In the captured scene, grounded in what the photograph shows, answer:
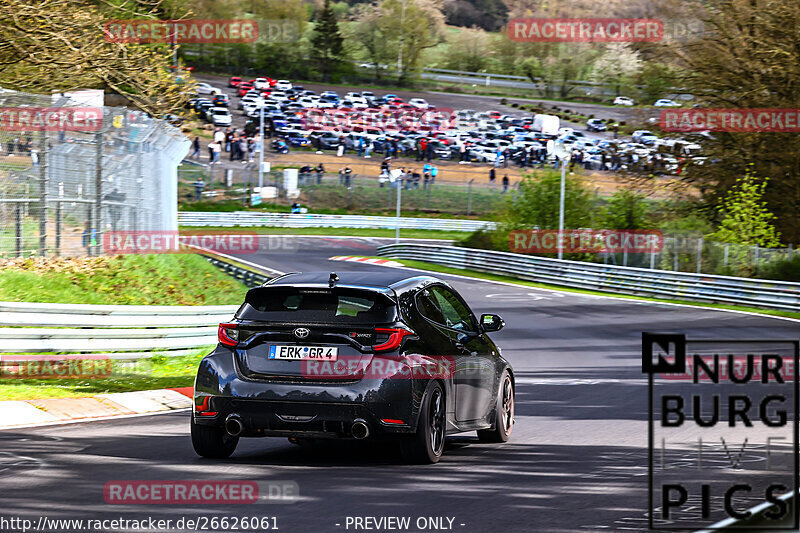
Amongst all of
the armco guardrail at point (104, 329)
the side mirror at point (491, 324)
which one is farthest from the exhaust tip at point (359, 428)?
the armco guardrail at point (104, 329)

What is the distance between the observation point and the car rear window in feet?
28.7

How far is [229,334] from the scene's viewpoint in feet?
29.1

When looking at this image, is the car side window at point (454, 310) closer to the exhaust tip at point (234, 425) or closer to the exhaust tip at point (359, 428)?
the exhaust tip at point (359, 428)

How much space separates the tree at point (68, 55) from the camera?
20562 mm

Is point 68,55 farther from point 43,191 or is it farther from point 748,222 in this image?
point 748,222

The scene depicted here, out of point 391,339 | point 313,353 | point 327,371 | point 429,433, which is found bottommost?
point 429,433

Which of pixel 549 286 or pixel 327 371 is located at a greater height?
pixel 327 371

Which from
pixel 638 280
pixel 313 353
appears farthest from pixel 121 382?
pixel 638 280

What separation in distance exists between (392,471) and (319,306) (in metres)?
1.38

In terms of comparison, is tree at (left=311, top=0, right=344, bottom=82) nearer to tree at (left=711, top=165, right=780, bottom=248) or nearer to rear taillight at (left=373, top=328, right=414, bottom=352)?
tree at (left=711, top=165, right=780, bottom=248)

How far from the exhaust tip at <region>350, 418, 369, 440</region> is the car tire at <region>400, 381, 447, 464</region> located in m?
0.40

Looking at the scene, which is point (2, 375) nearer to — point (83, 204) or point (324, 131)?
point (83, 204)

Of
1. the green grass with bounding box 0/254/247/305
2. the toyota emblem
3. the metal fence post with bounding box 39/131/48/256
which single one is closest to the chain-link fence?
the metal fence post with bounding box 39/131/48/256

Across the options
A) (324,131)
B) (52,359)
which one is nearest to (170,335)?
(52,359)
